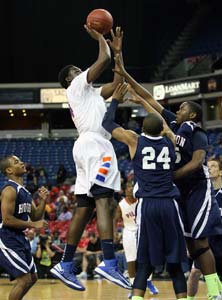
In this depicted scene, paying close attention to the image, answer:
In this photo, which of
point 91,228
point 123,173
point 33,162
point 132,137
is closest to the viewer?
point 132,137

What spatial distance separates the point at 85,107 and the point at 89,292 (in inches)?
248

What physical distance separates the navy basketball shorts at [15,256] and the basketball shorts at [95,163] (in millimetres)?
1310

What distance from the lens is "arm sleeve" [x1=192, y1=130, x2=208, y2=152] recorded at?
7.49 m

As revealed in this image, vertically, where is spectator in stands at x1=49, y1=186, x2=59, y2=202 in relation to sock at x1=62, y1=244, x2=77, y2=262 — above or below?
above

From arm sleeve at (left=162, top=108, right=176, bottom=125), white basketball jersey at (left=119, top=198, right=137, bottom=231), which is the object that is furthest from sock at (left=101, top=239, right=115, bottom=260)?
white basketball jersey at (left=119, top=198, right=137, bottom=231)

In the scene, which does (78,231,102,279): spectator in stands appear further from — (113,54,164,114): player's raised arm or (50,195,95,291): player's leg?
(50,195,95,291): player's leg

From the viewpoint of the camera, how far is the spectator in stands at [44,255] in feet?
55.6

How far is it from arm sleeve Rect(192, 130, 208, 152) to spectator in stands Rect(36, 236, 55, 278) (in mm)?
9948

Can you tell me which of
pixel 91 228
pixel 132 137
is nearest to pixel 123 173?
pixel 91 228

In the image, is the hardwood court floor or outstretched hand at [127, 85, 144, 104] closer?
outstretched hand at [127, 85, 144, 104]

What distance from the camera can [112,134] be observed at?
23.3 feet

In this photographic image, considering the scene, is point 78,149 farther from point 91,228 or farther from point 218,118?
point 218,118

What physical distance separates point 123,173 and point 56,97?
998 cm

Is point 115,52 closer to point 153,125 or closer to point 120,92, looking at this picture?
point 120,92
